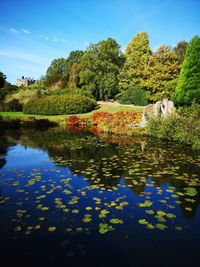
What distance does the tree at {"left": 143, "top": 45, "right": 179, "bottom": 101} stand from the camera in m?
32.0

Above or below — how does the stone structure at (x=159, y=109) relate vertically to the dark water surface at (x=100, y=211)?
above

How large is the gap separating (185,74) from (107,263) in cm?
2144

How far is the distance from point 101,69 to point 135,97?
29.0 ft

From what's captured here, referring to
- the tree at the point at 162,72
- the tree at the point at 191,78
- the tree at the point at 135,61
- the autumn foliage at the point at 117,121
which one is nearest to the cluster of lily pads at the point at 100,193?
the autumn foliage at the point at 117,121

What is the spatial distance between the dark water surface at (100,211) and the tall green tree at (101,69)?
2881 centimetres

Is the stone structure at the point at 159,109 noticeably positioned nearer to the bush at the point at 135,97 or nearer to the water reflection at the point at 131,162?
the water reflection at the point at 131,162

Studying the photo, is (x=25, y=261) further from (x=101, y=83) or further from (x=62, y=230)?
(x=101, y=83)

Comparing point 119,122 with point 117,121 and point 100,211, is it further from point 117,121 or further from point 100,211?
point 100,211

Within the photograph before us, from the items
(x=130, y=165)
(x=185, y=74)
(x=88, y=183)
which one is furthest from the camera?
(x=185, y=74)

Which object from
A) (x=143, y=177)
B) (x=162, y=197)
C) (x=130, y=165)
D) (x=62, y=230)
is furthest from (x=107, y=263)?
(x=130, y=165)

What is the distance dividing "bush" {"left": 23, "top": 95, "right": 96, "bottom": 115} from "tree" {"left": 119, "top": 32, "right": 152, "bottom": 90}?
1015cm

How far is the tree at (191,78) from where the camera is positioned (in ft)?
70.6

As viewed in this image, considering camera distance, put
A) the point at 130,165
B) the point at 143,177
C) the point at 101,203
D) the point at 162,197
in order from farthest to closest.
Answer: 1. the point at 130,165
2. the point at 143,177
3. the point at 162,197
4. the point at 101,203

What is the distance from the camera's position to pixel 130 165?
9828 millimetres
